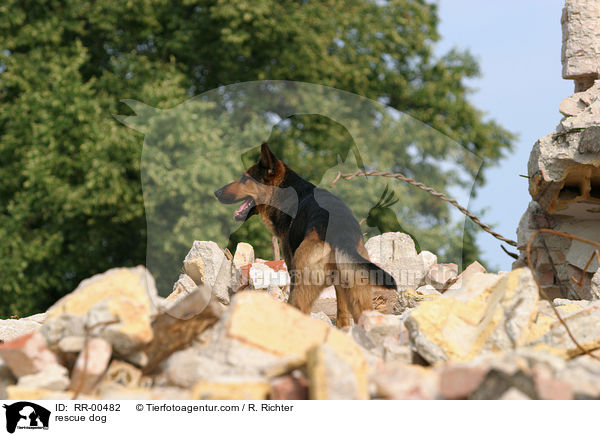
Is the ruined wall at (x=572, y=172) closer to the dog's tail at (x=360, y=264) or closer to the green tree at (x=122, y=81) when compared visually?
the dog's tail at (x=360, y=264)

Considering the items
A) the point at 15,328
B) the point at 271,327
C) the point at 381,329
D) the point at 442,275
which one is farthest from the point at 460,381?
the point at 15,328

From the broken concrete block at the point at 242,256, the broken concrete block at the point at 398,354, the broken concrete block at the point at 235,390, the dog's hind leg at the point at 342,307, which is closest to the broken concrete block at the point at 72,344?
the broken concrete block at the point at 235,390

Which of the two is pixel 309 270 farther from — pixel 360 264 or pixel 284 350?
pixel 284 350

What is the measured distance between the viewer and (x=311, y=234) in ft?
14.3

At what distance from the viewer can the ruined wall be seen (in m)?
5.18

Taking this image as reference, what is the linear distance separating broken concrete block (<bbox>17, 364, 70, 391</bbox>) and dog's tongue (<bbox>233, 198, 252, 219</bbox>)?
2.59 m

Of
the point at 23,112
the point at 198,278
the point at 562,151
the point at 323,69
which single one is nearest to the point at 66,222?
the point at 23,112

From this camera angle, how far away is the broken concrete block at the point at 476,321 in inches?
110

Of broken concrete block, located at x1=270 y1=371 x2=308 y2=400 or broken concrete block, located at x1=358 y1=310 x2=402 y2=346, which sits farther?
broken concrete block, located at x1=358 y1=310 x2=402 y2=346

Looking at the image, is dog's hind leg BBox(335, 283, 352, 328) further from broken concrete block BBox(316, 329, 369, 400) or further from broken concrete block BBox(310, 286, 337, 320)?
broken concrete block BBox(316, 329, 369, 400)

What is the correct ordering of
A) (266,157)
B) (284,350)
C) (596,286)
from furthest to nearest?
(596,286) < (266,157) < (284,350)

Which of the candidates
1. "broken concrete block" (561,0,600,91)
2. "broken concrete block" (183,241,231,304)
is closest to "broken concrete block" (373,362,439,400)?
"broken concrete block" (183,241,231,304)

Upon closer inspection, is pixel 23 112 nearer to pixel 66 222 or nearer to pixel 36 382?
pixel 66 222
